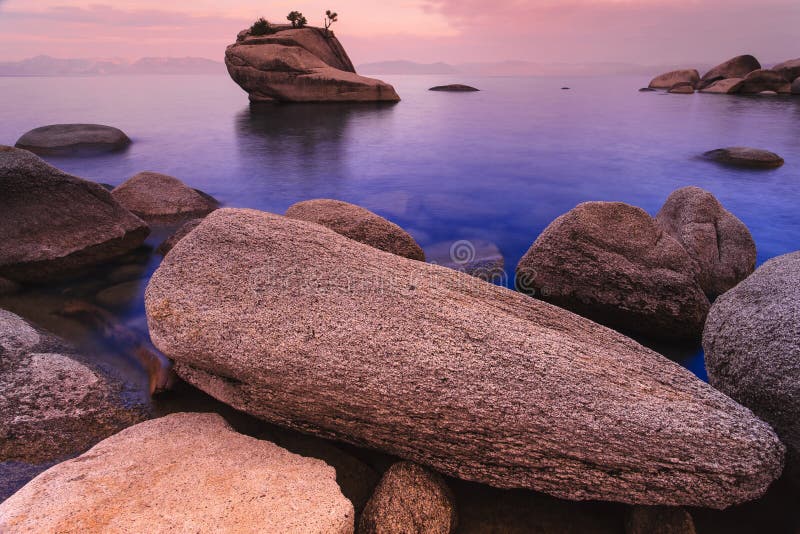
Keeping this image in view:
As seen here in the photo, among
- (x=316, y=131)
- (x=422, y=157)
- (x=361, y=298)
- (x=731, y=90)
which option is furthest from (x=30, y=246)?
(x=731, y=90)

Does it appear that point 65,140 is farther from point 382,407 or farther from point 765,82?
point 765,82

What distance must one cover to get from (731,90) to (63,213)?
6078 cm

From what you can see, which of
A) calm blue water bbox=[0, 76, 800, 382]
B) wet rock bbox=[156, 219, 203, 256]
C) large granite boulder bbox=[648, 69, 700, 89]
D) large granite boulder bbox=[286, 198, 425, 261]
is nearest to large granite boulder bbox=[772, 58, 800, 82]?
large granite boulder bbox=[648, 69, 700, 89]

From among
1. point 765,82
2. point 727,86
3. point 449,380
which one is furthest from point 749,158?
point 727,86

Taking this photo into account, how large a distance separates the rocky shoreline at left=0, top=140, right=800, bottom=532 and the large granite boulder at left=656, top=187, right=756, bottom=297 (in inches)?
78.7

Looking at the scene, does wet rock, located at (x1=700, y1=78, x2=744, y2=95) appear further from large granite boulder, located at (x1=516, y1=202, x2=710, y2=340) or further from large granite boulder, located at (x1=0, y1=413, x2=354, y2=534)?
large granite boulder, located at (x1=0, y1=413, x2=354, y2=534)

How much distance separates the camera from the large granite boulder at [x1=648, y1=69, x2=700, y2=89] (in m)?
57.0

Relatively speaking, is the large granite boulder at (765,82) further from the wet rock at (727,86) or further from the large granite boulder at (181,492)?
the large granite boulder at (181,492)

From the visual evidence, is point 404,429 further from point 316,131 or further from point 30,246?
point 316,131

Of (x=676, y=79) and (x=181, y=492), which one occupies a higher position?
(x=676, y=79)

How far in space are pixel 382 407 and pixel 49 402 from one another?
3.15 m

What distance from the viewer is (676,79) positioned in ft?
194

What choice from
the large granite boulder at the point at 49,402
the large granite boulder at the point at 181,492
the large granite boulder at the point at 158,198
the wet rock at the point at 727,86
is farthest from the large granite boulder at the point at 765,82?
the large granite boulder at the point at 49,402

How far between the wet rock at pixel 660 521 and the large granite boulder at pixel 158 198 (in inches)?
384
